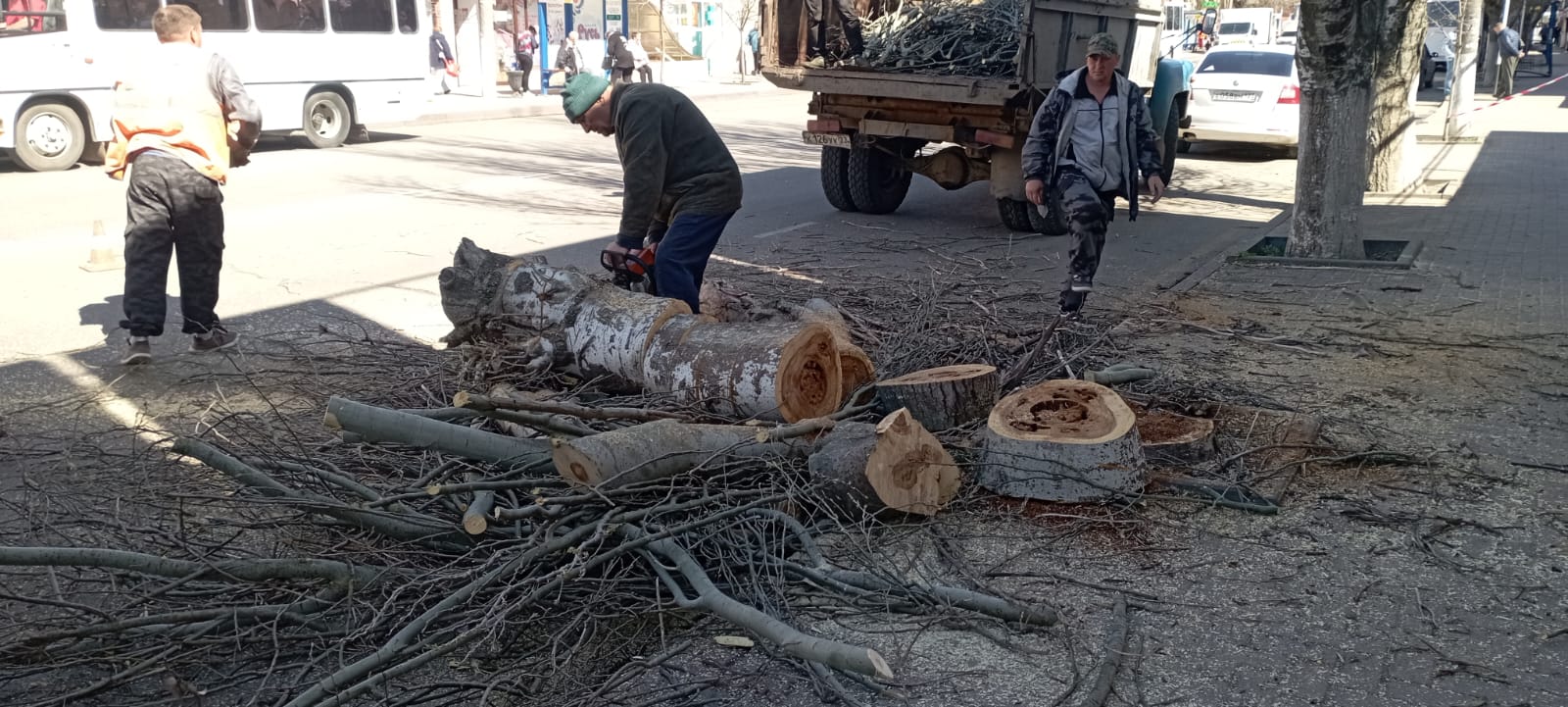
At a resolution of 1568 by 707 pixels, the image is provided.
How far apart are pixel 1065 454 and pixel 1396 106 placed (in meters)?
10.5

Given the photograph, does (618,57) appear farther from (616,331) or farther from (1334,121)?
(616,331)

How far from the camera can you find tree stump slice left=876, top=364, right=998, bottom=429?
186 inches

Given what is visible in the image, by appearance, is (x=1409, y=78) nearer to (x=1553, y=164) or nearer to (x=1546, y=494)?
(x=1553, y=164)

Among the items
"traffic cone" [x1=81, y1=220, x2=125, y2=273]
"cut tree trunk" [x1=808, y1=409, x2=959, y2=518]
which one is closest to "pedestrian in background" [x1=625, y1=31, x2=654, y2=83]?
"traffic cone" [x1=81, y1=220, x2=125, y2=273]

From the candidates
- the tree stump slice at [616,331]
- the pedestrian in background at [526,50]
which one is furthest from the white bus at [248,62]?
the pedestrian in background at [526,50]

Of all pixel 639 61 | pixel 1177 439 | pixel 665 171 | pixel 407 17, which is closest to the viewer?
pixel 1177 439

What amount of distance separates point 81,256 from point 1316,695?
29.3 ft

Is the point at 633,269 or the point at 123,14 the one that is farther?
the point at 123,14

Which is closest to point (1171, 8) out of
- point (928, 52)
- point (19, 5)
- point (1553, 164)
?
point (1553, 164)

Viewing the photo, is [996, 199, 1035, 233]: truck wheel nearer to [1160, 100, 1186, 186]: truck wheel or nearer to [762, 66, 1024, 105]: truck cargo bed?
[762, 66, 1024, 105]: truck cargo bed

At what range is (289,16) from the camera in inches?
680

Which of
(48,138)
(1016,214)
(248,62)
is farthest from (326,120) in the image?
(1016,214)

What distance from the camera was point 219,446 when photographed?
471 centimetres

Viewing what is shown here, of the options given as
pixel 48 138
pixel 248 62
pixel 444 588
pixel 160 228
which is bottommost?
pixel 444 588
